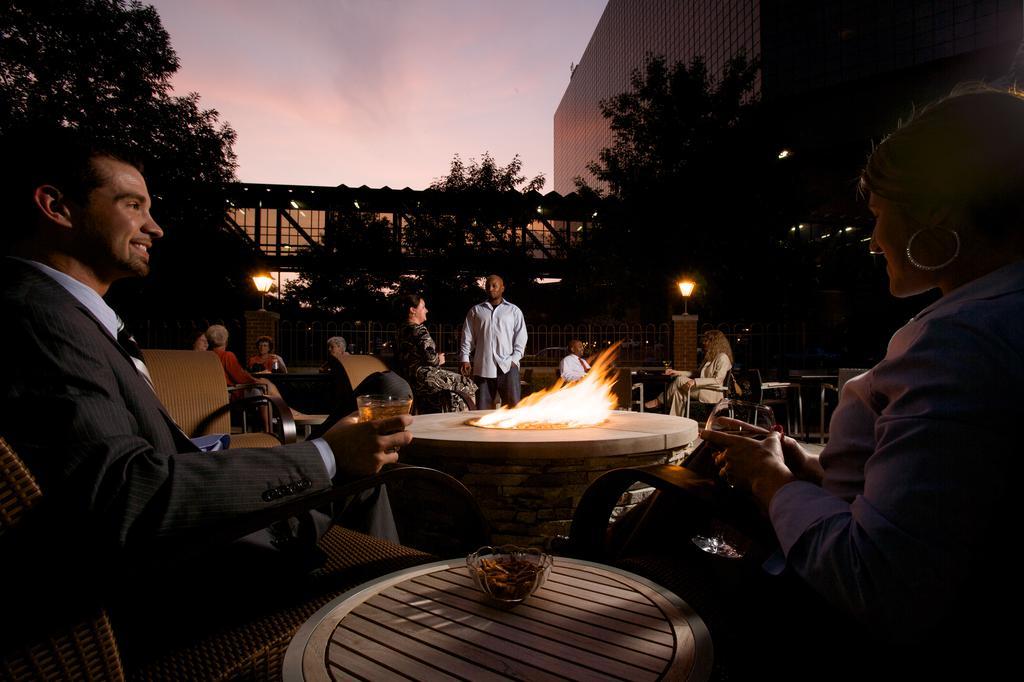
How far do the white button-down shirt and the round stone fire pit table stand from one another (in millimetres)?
3525

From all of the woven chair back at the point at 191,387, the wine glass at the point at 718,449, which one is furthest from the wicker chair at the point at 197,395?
the wine glass at the point at 718,449

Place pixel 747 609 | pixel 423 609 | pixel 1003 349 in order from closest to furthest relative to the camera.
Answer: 1. pixel 1003 349
2. pixel 423 609
3. pixel 747 609

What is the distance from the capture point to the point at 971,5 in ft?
61.5

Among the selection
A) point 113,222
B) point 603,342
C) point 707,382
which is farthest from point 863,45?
point 113,222

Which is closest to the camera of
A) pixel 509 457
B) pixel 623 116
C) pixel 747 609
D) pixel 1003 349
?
pixel 1003 349

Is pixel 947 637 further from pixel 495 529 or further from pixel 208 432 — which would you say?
pixel 208 432

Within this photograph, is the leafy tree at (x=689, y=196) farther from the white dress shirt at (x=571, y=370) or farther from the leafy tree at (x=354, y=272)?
the white dress shirt at (x=571, y=370)

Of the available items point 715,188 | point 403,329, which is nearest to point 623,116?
point 715,188

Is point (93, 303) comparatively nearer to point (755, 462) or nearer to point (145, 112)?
point (755, 462)

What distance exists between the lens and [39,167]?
4.87ft

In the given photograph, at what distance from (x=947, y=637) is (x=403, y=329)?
15.9ft

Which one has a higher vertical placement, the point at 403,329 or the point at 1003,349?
the point at 403,329

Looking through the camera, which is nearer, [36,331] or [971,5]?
[36,331]

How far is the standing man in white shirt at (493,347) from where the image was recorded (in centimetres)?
648
